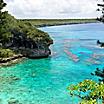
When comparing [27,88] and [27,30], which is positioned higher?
[27,30]

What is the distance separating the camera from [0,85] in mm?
66000

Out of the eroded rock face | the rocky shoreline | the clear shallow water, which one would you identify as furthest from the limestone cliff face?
the clear shallow water

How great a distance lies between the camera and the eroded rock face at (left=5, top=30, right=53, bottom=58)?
104 metres

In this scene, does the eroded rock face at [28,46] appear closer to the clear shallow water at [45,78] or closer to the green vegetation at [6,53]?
the clear shallow water at [45,78]

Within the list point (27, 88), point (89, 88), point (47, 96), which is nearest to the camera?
point (89, 88)

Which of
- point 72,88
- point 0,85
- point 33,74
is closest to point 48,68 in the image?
point 33,74

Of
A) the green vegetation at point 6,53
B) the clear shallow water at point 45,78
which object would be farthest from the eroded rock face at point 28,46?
the green vegetation at point 6,53

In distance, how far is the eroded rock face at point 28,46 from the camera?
4107 inches

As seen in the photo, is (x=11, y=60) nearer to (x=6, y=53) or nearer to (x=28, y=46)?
(x=6, y=53)

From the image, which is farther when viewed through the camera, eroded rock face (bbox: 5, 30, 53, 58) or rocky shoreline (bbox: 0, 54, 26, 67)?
eroded rock face (bbox: 5, 30, 53, 58)

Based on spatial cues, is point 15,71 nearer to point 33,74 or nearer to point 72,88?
point 33,74

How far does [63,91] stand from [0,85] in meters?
15.0

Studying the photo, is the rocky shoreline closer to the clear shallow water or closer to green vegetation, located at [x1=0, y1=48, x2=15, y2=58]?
green vegetation, located at [x1=0, y1=48, x2=15, y2=58]

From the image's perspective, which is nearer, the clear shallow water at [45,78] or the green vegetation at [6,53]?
the clear shallow water at [45,78]
